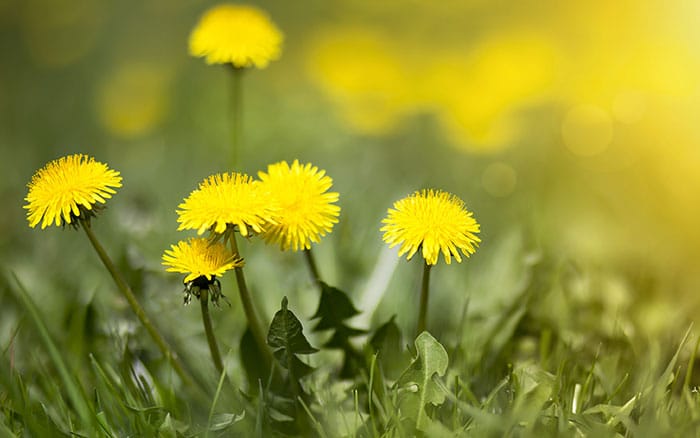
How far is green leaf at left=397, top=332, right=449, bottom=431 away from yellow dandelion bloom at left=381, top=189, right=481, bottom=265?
0.11 metres

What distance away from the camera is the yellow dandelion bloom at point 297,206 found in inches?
40.9

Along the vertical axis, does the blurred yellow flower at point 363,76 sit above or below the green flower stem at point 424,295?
above

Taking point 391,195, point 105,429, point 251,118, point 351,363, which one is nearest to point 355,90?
point 251,118

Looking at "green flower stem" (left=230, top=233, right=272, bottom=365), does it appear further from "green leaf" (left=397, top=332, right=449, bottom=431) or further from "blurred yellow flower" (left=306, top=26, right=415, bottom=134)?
"blurred yellow flower" (left=306, top=26, right=415, bottom=134)

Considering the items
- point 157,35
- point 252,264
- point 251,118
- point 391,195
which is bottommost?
point 252,264

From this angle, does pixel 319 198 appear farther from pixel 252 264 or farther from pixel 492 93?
pixel 492 93

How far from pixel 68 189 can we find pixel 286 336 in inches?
12.4

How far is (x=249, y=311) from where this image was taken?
1.07 metres

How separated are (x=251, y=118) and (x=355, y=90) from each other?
38cm

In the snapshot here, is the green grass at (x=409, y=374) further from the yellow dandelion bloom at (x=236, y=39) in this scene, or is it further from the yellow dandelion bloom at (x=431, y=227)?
the yellow dandelion bloom at (x=236, y=39)

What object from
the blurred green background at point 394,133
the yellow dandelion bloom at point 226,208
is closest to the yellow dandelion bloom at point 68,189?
the yellow dandelion bloom at point 226,208

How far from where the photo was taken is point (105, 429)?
3.37 ft

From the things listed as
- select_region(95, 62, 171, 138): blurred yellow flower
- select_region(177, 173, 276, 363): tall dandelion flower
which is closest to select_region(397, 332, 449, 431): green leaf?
select_region(177, 173, 276, 363): tall dandelion flower

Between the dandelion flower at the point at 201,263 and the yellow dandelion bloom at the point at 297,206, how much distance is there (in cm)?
7
